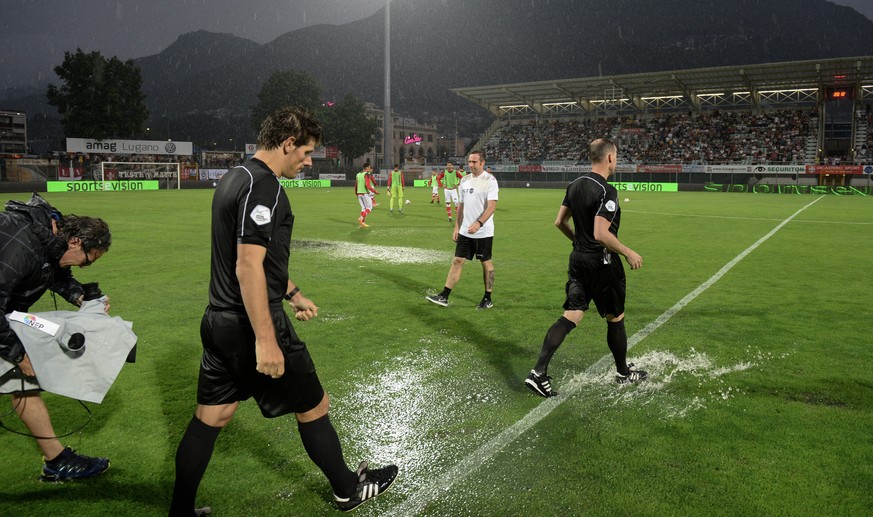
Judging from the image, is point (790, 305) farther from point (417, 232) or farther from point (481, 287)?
point (417, 232)

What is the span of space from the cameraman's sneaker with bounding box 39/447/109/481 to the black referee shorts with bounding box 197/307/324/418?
1303 millimetres

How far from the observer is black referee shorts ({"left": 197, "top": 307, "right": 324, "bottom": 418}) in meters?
2.68

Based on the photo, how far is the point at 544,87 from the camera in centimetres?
5691

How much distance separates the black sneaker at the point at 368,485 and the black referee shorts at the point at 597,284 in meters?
2.22

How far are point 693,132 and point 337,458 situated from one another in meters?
60.7

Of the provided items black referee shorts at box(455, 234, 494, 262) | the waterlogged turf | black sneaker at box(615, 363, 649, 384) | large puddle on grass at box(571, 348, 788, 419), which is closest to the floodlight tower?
the waterlogged turf

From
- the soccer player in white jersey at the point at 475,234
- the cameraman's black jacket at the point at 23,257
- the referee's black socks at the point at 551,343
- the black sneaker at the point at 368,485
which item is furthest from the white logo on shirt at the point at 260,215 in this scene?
the soccer player in white jersey at the point at 475,234

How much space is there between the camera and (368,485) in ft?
10.4

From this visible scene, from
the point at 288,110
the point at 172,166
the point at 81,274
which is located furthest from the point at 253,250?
the point at 172,166

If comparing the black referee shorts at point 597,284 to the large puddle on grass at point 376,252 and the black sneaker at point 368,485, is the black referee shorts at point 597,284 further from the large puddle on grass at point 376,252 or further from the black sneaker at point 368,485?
the large puddle on grass at point 376,252

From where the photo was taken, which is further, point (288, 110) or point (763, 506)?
point (763, 506)

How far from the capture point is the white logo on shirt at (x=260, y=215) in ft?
8.11

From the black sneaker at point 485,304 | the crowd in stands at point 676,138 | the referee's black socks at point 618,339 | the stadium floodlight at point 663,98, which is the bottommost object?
the black sneaker at point 485,304

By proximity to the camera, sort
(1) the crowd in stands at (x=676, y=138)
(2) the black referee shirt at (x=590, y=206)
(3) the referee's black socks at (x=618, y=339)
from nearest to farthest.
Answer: (2) the black referee shirt at (x=590, y=206) → (3) the referee's black socks at (x=618, y=339) → (1) the crowd in stands at (x=676, y=138)
